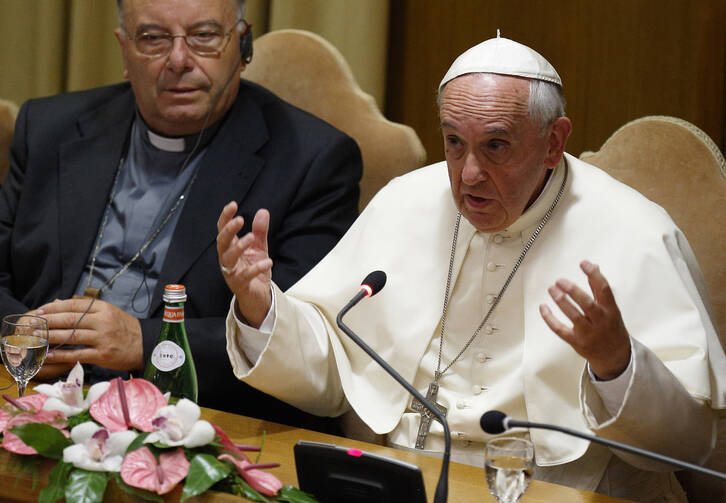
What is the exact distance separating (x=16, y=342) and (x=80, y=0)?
2527 mm

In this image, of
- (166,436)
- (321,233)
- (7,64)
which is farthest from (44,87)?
(166,436)

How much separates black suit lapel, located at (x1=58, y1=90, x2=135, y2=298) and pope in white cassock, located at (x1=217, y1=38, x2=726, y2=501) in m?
0.93

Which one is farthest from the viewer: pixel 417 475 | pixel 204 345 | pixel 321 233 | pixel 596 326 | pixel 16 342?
pixel 321 233

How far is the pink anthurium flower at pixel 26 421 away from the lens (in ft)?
5.45

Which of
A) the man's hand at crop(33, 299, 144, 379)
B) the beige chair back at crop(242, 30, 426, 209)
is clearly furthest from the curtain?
the man's hand at crop(33, 299, 144, 379)

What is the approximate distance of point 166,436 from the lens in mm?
1604

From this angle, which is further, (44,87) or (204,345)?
(44,87)

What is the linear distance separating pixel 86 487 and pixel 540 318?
1.14m

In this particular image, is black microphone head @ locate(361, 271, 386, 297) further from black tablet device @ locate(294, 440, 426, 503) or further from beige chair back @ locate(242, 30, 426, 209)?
beige chair back @ locate(242, 30, 426, 209)

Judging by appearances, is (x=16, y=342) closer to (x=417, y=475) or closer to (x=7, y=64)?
(x=417, y=475)

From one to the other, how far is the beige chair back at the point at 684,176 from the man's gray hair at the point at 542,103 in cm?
60

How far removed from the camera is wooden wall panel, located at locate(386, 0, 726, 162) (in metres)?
3.22

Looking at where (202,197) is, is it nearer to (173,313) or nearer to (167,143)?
A: (167,143)

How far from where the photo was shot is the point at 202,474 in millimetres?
1548
